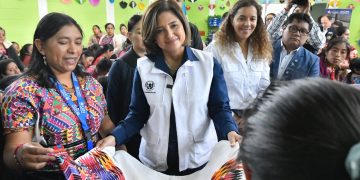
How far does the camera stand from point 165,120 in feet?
4.06

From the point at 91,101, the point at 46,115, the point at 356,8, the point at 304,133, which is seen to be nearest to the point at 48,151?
the point at 46,115

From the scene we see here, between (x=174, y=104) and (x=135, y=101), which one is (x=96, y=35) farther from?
(x=174, y=104)

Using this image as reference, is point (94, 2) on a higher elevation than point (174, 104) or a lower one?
higher

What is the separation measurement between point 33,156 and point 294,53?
1812 millimetres

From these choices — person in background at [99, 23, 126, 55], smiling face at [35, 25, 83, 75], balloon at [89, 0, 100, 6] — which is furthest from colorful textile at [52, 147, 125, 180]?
balloon at [89, 0, 100, 6]

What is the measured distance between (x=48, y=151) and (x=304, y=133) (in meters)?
0.85

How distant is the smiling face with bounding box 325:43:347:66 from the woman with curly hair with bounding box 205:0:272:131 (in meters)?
1.06

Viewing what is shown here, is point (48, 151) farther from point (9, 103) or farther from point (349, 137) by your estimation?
point (349, 137)

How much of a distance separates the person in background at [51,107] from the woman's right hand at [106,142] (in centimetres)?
13

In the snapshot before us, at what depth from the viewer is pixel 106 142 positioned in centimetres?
113

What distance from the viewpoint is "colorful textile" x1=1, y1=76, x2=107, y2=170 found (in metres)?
1.08

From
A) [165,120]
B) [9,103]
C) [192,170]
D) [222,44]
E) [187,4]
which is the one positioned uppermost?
[187,4]

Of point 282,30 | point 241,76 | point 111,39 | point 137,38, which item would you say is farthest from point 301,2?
point 111,39

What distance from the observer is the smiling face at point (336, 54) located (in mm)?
2580
